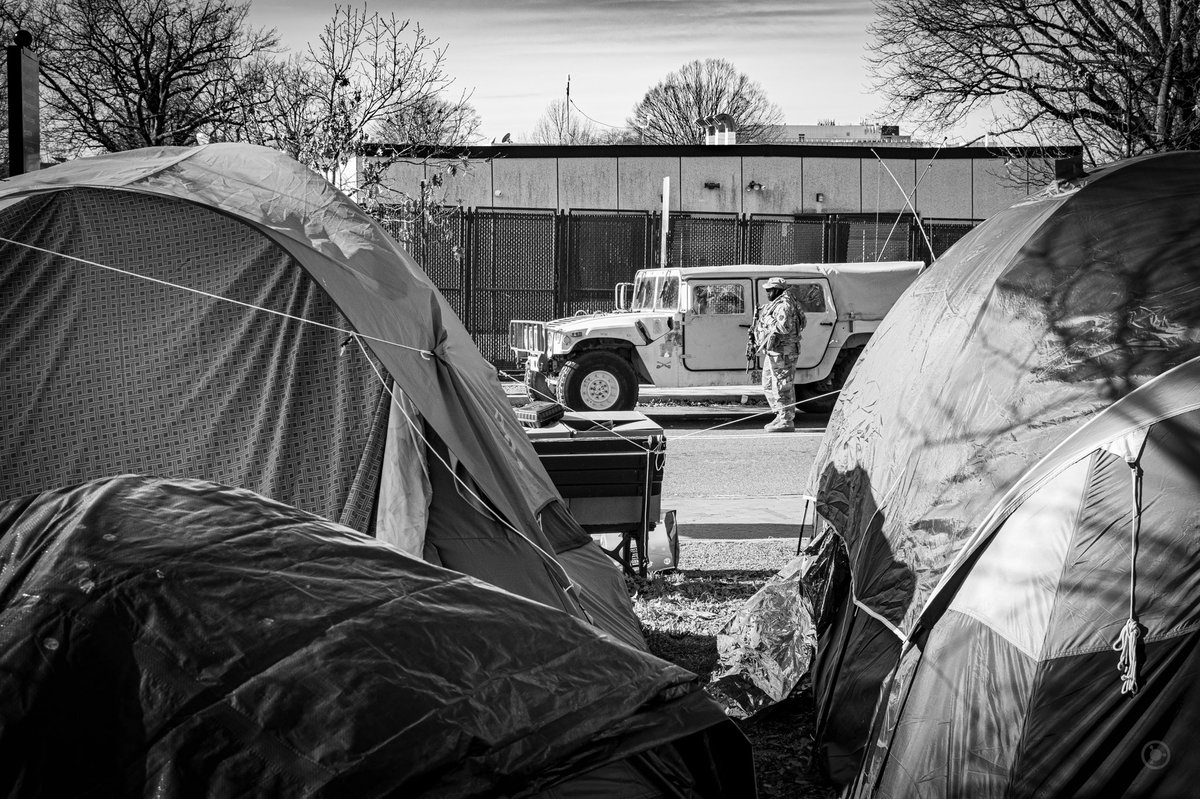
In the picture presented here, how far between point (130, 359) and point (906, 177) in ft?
77.6

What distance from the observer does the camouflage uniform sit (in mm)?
13820

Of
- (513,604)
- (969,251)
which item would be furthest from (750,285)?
(513,604)

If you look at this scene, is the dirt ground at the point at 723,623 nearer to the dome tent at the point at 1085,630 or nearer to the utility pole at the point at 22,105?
the dome tent at the point at 1085,630

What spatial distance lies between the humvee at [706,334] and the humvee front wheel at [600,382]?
0.5 inches

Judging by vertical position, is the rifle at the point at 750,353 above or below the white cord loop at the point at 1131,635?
above

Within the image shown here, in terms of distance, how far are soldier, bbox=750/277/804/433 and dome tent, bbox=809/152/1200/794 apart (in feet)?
29.9

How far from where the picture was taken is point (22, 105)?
7.21 metres

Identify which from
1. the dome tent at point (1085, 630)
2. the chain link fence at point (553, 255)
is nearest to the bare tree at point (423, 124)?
the chain link fence at point (553, 255)

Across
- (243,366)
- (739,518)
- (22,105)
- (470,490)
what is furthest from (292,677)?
(739,518)

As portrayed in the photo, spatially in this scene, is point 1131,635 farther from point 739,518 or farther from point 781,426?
point 781,426

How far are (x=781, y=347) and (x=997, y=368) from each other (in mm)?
10120

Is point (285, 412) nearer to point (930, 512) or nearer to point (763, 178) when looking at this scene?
point (930, 512)

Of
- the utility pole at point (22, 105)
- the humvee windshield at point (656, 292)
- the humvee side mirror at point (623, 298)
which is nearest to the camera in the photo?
the utility pole at point (22, 105)

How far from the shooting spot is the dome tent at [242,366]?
15.9ft
